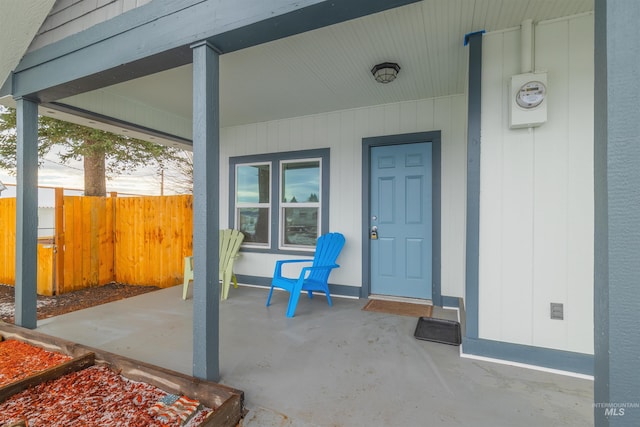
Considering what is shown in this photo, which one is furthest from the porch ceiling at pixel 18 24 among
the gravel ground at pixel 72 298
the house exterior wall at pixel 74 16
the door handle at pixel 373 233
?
the door handle at pixel 373 233

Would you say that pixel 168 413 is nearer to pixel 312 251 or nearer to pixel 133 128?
pixel 312 251

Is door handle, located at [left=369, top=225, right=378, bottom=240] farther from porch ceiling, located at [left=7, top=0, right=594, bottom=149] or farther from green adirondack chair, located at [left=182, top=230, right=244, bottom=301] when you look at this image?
green adirondack chair, located at [left=182, top=230, right=244, bottom=301]

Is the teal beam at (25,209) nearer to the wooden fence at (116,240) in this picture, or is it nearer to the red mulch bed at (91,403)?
the red mulch bed at (91,403)

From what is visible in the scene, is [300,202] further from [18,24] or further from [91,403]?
[18,24]

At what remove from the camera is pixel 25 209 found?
8.79 ft

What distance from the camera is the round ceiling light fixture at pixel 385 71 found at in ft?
8.81

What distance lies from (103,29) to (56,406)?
250 centimetres

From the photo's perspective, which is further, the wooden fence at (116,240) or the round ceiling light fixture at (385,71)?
the wooden fence at (116,240)

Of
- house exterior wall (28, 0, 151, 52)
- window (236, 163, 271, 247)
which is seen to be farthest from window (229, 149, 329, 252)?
house exterior wall (28, 0, 151, 52)

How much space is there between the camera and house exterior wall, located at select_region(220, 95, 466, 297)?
3.33m

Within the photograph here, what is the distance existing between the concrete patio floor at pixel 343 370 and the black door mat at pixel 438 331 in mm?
80

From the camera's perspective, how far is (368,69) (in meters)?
2.81

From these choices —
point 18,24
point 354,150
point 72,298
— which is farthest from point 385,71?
point 72,298

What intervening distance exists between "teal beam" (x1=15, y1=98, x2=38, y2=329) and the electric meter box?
4085 millimetres
